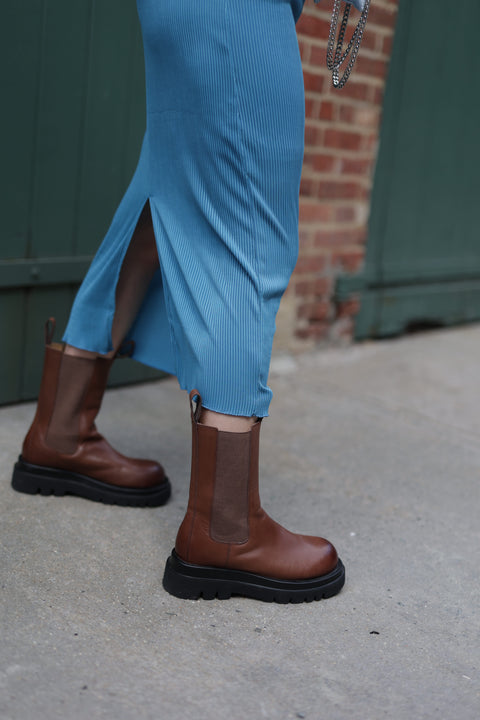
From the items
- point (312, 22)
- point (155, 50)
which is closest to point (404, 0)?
point (312, 22)

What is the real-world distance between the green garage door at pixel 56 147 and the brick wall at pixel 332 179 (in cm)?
84

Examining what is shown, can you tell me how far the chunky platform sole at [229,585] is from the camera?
5.20 feet

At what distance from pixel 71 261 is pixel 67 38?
63cm

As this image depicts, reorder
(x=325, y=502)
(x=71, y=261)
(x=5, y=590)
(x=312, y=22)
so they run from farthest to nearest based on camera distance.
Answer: (x=312, y=22) → (x=71, y=261) → (x=325, y=502) → (x=5, y=590)

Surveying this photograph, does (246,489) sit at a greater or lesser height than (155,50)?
lesser

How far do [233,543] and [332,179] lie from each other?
6.69 feet

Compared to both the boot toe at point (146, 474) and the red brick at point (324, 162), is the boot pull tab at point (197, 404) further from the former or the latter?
the red brick at point (324, 162)

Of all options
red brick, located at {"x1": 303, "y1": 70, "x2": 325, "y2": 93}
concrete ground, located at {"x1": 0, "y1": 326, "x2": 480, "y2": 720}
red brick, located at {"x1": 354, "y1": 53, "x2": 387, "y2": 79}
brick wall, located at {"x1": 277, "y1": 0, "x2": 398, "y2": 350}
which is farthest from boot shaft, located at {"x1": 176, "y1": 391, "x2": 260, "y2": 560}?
red brick, located at {"x1": 354, "y1": 53, "x2": 387, "y2": 79}

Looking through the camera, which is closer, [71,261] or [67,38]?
[67,38]

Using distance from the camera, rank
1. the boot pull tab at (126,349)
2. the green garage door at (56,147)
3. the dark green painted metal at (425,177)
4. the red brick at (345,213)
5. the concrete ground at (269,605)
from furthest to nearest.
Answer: the dark green painted metal at (425,177) → the red brick at (345,213) → the green garage door at (56,147) → the boot pull tab at (126,349) → the concrete ground at (269,605)

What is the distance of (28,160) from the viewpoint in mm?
2318

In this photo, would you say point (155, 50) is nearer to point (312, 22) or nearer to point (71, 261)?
point (71, 261)

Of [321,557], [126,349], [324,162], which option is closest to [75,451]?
[126,349]

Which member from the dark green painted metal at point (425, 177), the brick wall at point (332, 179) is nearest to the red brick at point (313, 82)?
the brick wall at point (332, 179)
